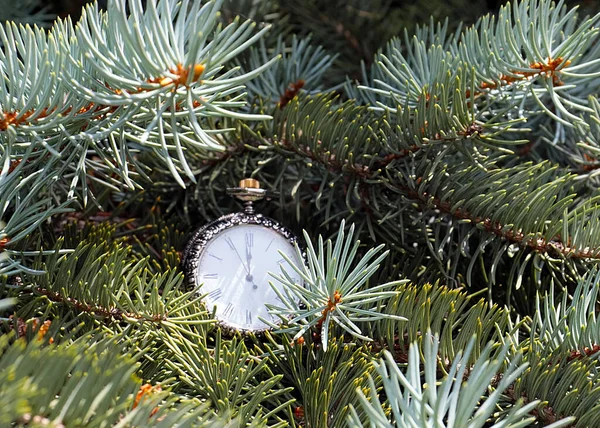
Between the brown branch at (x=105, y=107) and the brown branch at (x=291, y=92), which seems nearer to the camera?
the brown branch at (x=105, y=107)

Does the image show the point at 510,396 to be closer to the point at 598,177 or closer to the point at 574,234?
the point at 574,234

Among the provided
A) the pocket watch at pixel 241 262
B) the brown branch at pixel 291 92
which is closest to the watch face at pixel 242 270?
the pocket watch at pixel 241 262

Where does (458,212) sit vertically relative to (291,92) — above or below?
below

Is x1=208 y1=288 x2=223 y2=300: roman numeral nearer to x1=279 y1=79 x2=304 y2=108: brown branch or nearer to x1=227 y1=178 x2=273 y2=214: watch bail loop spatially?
x1=227 y1=178 x2=273 y2=214: watch bail loop

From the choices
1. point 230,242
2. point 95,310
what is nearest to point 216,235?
point 230,242

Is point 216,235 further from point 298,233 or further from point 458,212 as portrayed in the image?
point 458,212

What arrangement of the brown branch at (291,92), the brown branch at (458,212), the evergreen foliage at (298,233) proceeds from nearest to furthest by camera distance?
the evergreen foliage at (298,233) → the brown branch at (458,212) → the brown branch at (291,92)

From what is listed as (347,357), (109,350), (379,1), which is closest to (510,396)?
(347,357)

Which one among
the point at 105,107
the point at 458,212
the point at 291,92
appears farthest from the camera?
the point at 291,92

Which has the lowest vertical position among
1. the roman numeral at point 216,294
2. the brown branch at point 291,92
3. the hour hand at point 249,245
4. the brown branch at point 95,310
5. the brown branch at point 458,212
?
the brown branch at point 95,310

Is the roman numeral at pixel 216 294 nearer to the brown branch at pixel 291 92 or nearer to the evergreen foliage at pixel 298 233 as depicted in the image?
the evergreen foliage at pixel 298 233
